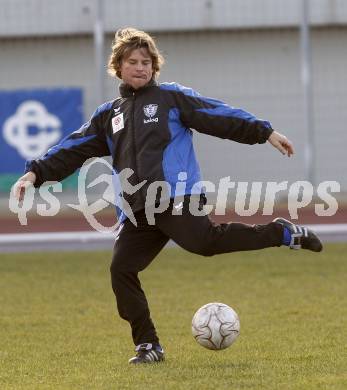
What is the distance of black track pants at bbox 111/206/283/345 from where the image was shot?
6359 mm

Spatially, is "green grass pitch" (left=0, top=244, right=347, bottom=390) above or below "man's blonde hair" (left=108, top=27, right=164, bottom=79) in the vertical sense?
below

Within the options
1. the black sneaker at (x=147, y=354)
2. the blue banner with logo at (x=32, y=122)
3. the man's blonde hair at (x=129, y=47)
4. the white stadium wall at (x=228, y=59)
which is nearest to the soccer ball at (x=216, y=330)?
the black sneaker at (x=147, y=354)

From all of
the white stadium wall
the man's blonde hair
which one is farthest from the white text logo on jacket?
the white stadium wall

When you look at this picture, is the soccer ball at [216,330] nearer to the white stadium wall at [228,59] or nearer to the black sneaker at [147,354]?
the black sneaker at [147,354]

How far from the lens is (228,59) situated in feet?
69.0

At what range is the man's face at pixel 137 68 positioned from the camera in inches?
259

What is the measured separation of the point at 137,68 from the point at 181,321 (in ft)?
8.15

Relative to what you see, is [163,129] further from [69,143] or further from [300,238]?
[300,238]

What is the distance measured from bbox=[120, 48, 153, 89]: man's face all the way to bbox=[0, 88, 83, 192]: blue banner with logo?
13.3m

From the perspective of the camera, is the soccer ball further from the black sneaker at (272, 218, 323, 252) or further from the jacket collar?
the jacket collar

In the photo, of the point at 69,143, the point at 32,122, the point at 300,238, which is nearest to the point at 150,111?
the point at 69,143

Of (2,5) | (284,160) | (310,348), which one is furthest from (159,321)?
(2,5)

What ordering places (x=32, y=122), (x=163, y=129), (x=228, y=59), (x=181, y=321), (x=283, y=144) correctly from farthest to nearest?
(x=228, y=59)
(x=32, y=122)
(x=181, y=321)
(x=163, y=129)
(x=283, y=144)

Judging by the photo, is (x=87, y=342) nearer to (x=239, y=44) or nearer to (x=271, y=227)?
(x=271, y=227)
